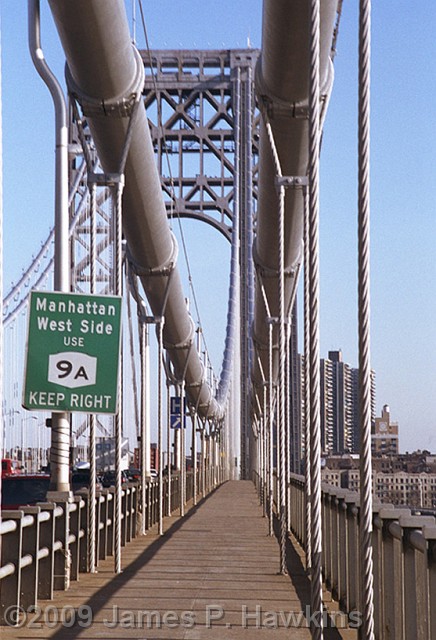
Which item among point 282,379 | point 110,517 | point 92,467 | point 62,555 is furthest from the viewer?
point 282,379

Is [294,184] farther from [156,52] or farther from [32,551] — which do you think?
[156,52]

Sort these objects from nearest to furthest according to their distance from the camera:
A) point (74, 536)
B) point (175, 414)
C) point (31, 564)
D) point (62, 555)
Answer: point (31, 564), point (62, 555), point (74, 536), point (175, 414)

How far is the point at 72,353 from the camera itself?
12398 millimetres

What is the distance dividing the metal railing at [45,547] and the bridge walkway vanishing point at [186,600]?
185mm

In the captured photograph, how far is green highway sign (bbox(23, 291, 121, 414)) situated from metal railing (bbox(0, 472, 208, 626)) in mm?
1036

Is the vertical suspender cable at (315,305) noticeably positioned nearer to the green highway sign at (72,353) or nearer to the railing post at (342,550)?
the railing post at (342,550)

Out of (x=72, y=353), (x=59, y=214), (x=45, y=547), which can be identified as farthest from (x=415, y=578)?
(x=59, y=214)

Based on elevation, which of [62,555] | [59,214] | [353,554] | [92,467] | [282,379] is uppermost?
[59,214]

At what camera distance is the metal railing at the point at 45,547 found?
981 centimetres

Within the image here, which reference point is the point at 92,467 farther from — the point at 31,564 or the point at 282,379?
the point at 31,564

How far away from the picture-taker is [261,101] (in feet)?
45.6

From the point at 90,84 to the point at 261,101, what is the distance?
1.98m

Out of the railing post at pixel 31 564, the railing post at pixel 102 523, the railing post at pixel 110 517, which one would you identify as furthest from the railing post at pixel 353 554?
the railing post at pixel 110 517

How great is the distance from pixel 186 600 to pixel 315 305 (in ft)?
17.6
